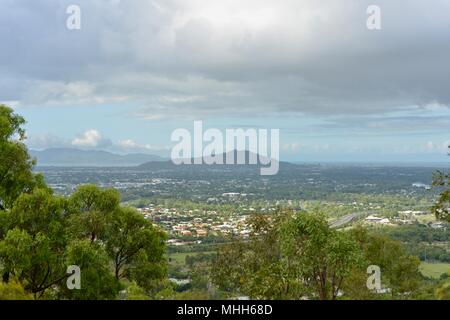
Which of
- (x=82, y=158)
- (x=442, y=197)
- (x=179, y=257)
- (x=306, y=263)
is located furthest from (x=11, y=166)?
(x=82, y=158)

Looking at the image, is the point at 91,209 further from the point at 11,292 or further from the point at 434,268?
the point at 434,268

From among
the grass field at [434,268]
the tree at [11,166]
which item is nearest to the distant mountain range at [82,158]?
the grass field at [434,268]

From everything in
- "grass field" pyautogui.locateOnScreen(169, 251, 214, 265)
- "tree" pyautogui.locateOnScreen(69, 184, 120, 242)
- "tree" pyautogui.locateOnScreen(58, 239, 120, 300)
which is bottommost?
"grass field" pyautogui.locateOnScreen(169, 251, 214, 265)

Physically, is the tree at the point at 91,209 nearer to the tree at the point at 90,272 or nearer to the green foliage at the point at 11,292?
the tree at the point at 90,272

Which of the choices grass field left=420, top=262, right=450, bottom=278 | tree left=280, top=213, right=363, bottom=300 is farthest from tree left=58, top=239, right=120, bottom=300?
grass field left=420, top=262, right=450, bottom=278

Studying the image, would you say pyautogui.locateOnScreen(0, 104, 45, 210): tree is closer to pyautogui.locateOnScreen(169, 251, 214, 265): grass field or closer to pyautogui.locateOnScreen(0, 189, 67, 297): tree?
pyautogui.locateOnScreen(0, 189, 67, 297): tree

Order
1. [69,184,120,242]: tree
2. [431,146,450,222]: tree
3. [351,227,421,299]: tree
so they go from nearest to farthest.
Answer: [69,184,120,242]: tree → [431,146,450,222]: tree → [351,227,421,299]: tree

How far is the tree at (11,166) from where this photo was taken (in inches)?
585

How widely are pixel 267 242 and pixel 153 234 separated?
425 cm

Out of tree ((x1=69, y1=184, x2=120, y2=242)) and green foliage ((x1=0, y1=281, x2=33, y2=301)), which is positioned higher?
tree ((x1=69, y1=184, x2=120, y2=242))

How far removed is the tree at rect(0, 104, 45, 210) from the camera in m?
14.9

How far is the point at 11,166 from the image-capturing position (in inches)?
596
